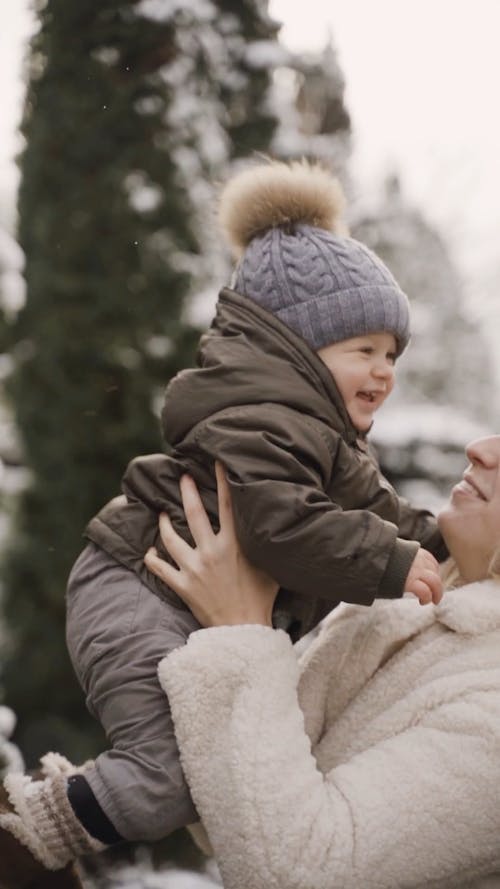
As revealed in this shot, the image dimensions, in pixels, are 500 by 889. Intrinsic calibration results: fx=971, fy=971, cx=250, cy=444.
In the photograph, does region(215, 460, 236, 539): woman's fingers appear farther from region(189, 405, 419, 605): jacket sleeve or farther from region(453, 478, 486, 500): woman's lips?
region(453, 478, 486, 500): woman's lips

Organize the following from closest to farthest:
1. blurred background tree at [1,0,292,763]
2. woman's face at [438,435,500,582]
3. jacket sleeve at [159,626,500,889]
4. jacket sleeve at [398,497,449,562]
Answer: jacket sleeve at [159,626,500,889], woman's face at [438,435,500,582], jacket sleeve at [398,497,449,562], blurred background tree at [1,0,292,763]

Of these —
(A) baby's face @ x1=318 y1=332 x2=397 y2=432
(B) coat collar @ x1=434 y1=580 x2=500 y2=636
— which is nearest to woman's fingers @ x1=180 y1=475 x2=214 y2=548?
(A) baby's face @ x1=318 y1=332 x2=397 y2=432

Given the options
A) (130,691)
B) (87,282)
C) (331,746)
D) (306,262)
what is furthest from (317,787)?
(87,282)

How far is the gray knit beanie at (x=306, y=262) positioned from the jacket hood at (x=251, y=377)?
52 mm

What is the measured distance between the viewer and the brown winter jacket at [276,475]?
1656 millimetres

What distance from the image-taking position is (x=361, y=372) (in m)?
1.88

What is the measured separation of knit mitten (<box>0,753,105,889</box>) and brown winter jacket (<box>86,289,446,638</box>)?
40 cm

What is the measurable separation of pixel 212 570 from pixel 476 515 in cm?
54

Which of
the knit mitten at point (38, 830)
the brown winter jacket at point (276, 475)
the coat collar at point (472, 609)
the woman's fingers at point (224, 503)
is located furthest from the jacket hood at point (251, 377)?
the knit mitten at point (38, 830)

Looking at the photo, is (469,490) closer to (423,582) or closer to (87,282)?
(423,582)

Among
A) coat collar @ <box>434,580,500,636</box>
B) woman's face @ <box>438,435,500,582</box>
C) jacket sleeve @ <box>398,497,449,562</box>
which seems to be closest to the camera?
coat collar @ <box>434,580,500,636</box>

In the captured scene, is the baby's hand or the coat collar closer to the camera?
the baby's hand

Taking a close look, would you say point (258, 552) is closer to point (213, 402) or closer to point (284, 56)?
point (213, 402)

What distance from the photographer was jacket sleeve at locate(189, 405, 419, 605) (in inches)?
64.9
